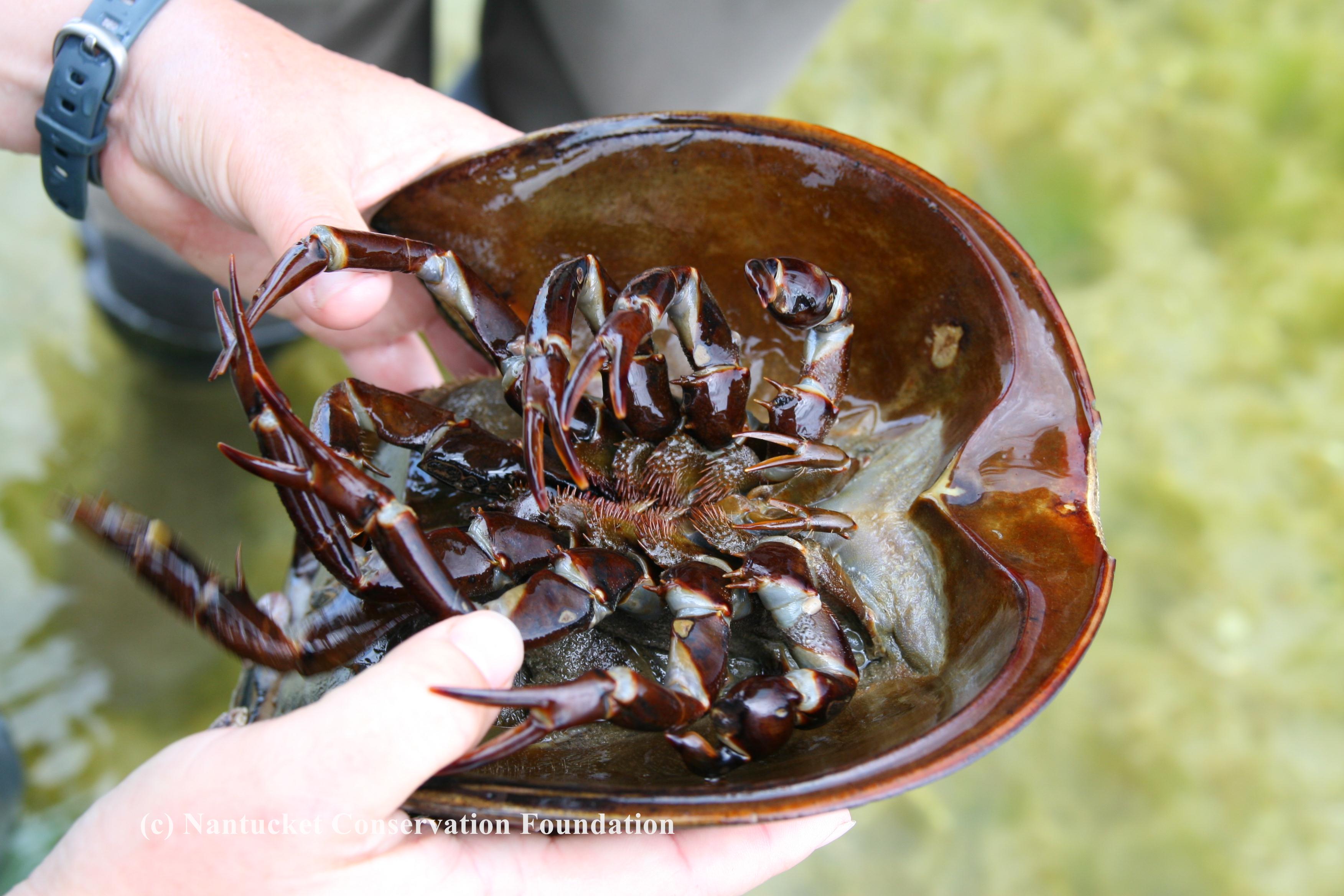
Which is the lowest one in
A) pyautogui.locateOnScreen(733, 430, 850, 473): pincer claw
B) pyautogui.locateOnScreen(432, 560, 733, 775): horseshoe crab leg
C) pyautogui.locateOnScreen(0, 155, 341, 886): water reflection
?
pyautogui.locateOnScreen(0, 155, 341, 886): water reflection

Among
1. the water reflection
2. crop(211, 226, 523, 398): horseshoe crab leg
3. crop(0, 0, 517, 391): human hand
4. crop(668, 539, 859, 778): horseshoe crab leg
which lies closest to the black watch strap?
crop(0, 0, 517, 391): human hand

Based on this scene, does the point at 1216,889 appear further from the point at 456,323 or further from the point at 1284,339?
the point at 456,323

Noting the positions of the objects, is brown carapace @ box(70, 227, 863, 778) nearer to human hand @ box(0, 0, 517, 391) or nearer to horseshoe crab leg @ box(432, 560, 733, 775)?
horseshoe crab leg @ box(432, 560, 733, 775)

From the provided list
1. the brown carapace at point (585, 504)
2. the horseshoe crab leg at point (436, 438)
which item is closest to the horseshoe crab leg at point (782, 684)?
the brown carapace at point (585, 504)

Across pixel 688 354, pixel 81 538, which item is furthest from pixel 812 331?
pixel 81 538

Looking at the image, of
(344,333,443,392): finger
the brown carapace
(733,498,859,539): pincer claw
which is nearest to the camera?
the brown carapace

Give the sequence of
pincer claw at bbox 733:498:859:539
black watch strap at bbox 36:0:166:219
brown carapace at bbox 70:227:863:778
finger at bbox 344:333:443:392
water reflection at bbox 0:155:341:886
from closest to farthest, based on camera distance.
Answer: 1. brown carapace at bbox 70:227:863:778
2. pincer claw at bbox 733:498:859:539
3. black watch strap at bbox 36:0:166:219
4. finger at bbox 344:333:443:392
5. water reflection at bbox 0:155:341:886

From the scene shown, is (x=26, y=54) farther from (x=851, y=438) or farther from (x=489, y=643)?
(x=851, y=438)
